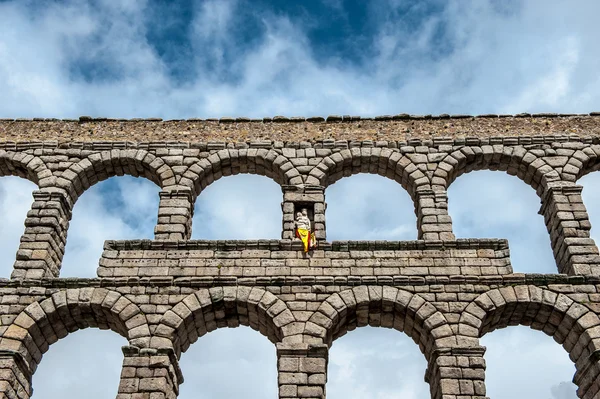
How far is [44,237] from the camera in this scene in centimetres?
1477

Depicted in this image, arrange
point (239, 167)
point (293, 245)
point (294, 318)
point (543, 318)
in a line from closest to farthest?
1. point (294, 318)
2. point (543, 318)
3. point (293, 245)
4. point (239, 167)

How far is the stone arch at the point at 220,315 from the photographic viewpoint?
1321cm

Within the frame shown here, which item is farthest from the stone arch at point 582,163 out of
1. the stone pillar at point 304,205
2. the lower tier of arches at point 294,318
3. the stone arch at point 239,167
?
the stone arch at point 239,167

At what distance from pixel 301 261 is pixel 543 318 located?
4718 millimetres

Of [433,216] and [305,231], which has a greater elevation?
[433,216]

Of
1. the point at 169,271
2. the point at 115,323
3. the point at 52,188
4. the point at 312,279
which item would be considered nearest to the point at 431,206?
the point at 312,279

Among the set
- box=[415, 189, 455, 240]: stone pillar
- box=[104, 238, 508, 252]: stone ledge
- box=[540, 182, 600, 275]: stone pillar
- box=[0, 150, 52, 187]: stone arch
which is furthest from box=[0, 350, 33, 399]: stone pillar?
box=[540, 182, 600, 275]: stone pillar

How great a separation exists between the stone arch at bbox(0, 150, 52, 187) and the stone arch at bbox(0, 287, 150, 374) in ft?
11.8

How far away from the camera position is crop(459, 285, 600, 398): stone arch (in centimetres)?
1300

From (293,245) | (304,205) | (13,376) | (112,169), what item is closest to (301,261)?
(293,245)

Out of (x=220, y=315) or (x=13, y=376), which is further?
(x=220, y=315)

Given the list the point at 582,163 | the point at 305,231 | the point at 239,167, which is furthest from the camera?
the point at 239,167

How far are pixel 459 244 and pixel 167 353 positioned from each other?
19.7 feet

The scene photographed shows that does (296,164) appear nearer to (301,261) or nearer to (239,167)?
(239,167)
